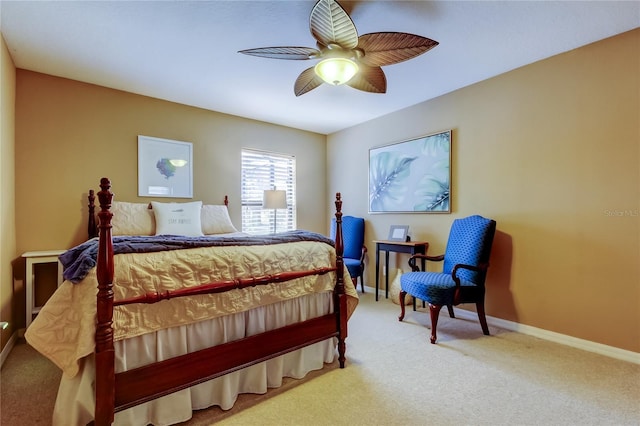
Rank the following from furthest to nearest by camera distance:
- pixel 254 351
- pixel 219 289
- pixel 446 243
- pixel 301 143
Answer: pixel 301 143 < pixel 446 243 < pixel 254 351 < pixel 219 289

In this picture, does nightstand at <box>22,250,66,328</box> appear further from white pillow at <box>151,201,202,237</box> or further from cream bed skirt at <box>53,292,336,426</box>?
cream bed skirt at <box>53,292,336,426</box>

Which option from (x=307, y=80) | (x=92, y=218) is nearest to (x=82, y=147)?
(x=92, y=218)

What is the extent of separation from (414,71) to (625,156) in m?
1.79

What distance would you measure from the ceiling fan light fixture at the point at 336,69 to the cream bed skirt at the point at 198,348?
157 cm

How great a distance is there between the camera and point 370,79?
7.91ft

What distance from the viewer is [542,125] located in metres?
2.70

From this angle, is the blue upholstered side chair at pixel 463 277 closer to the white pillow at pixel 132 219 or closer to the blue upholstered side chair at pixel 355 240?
the blue upholstered side chair at pixel 355 240

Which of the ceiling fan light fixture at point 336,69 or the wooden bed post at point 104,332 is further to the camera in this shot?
the ceiling fan light fixture at point 336,69

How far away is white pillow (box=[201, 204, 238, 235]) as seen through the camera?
3.48 m

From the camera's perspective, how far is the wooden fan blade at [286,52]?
6.48 ft

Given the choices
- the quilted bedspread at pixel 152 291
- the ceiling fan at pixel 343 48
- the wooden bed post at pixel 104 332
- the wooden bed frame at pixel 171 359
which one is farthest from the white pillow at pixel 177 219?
the ceiling fan at pixel 343 48

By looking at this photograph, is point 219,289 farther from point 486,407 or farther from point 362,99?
point 362,99

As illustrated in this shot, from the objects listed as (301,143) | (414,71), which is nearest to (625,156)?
(414,71)

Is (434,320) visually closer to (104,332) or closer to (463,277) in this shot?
(463,277)
